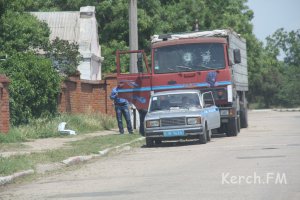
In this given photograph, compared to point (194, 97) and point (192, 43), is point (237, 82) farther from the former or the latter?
point (194, 97)

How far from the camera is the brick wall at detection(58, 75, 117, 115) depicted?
3122 cm

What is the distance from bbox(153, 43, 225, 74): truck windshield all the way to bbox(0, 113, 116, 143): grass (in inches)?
169

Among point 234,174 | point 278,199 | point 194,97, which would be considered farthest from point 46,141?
point 278,199

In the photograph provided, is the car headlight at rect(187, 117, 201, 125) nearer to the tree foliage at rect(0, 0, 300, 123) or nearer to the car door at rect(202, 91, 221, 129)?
the car door at rect(202, 91, 221, 129)

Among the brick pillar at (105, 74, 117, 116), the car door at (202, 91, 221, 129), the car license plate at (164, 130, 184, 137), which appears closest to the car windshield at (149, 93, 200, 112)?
the car door at (202, 91, 221, 129)

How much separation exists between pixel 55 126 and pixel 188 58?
5.34m

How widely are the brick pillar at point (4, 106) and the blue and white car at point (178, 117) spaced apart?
4425 mm

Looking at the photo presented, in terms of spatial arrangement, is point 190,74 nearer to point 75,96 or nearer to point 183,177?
point 75,96

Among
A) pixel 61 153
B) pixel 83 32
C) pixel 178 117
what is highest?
pixel 83 32

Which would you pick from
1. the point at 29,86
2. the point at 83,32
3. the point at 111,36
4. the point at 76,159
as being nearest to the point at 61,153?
the point at 76,159

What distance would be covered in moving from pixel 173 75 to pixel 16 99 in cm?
544

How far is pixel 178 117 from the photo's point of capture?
2298 centimetres

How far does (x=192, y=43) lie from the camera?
26.9 metres

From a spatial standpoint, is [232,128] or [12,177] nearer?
[12,177]
